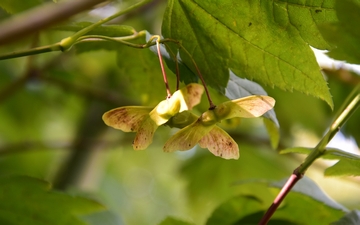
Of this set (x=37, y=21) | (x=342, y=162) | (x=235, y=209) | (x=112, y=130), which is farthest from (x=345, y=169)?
(x=112, y=130)

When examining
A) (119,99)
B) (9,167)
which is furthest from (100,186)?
(119,99)

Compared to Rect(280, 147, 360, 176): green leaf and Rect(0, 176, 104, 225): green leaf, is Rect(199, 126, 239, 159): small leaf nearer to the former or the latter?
Rect(280, 147, 360, 176): green leaf

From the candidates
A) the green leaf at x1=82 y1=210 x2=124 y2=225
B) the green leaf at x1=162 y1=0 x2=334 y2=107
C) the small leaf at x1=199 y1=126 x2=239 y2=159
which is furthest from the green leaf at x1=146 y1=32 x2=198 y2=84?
the green leaf at x1=82 y1=210 x2=124 y2=225

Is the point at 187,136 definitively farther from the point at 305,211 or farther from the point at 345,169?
the point at 305,211

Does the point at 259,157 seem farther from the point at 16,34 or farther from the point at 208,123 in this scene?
the point at 16,34

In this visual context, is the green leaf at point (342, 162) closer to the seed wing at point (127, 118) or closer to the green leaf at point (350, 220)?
the green leaf at point (350, 220)

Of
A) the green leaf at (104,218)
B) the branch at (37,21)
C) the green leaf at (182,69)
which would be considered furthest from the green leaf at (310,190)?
the branch at (37,21)
